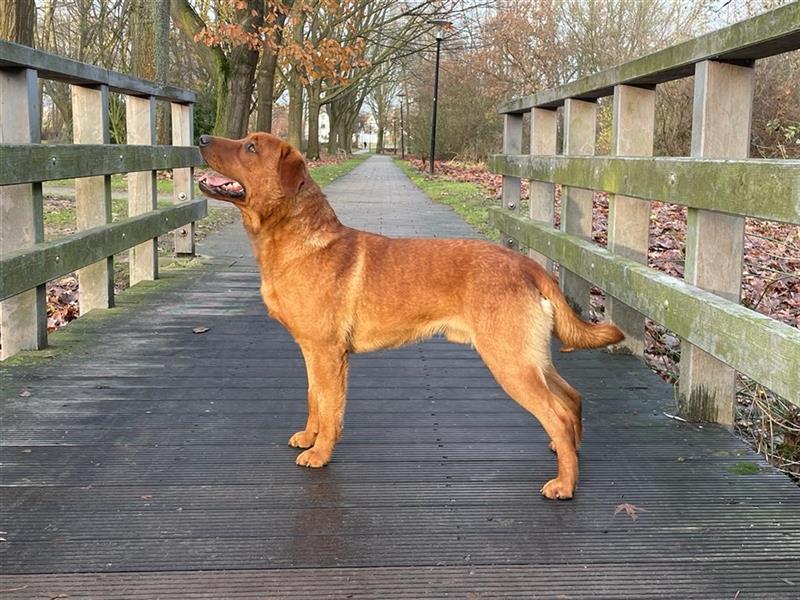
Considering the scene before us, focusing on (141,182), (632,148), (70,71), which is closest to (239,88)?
(141,182)

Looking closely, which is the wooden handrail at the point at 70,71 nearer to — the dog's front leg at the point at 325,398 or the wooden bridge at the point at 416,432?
the wooden bridge at the point at 416,432

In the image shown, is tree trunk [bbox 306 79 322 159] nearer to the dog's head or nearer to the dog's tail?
the dog's head

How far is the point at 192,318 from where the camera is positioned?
6.86 meters

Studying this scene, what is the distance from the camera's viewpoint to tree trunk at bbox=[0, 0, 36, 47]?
1296cm

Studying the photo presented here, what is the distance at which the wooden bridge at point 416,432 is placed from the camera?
2803mm

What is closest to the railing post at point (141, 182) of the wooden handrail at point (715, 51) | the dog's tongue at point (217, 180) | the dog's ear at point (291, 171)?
the wooden handrail at point (715, 51)

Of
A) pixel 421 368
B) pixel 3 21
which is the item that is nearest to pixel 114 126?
pixel 3 21

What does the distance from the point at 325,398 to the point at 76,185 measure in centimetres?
412

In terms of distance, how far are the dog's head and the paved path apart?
1.14 meters

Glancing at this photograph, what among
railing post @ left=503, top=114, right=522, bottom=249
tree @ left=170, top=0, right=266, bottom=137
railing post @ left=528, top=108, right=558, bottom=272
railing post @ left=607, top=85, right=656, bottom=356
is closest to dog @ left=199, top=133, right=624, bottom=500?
railing post @ left=607, top=85, right=656, bottom=356

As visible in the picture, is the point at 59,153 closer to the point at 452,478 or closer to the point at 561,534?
the point at 452,478

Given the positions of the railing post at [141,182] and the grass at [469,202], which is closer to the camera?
the railing post at [141,182]

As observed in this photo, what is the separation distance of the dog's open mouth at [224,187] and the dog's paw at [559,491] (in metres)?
1.93

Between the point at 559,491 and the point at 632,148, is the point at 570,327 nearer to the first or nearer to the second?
the point at 559,491
